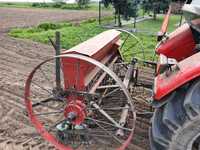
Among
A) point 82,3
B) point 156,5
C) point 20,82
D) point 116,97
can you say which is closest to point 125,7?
point 156,5

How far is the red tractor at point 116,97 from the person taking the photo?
2.09m

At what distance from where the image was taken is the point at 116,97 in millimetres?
3459

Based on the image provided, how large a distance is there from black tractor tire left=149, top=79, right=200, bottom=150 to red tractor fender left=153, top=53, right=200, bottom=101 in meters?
0.07

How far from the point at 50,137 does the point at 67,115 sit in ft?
0.97

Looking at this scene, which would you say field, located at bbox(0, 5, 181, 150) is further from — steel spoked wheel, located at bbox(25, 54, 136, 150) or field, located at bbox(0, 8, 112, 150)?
steel spoked wheel, located at bbox(25, 54, 136, 150)

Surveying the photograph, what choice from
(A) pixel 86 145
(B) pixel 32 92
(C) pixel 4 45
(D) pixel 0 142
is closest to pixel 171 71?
(A) pixel 86 145

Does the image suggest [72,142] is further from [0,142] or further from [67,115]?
[0,142]

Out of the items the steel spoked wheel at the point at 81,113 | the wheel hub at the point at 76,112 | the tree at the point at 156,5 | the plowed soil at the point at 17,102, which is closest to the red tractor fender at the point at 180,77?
the steel spoked wheel at the point at 81,113

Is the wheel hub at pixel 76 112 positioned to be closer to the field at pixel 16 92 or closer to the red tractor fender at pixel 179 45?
the field at pixel 16 92

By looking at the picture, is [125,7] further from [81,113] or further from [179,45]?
[81,113]

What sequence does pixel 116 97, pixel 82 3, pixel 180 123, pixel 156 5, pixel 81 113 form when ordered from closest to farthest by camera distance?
pixel 180 123 → pixel 81 113 → pixel 116 97 → pixel 156 5 → pixel 82 3

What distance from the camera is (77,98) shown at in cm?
274

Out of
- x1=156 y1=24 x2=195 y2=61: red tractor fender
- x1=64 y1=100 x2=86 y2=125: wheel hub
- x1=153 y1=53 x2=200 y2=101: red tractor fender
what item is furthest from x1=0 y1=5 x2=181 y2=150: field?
x1=153 y1=53 x2=200 y2=101: red tractor fender

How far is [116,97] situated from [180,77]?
1.43m
